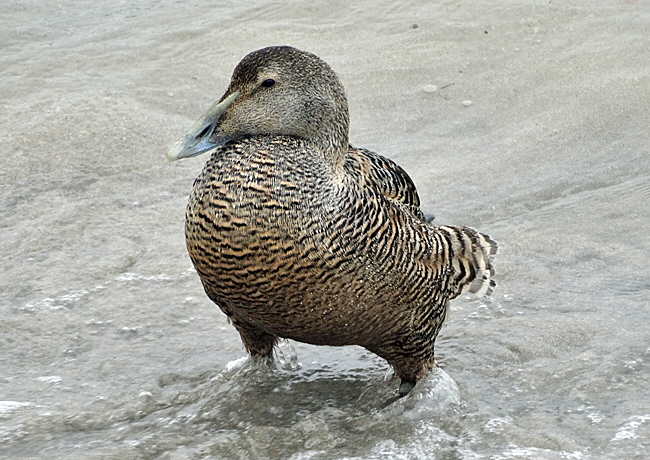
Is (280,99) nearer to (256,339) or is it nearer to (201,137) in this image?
(201,137)

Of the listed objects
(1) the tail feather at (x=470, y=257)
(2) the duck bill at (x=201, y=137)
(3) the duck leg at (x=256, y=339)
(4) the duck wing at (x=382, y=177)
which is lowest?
(3) the duck leg at (x=256, y=339)

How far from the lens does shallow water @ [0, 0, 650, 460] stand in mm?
4016

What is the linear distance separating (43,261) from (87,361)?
950 millimetres

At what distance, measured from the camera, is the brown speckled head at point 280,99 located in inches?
147

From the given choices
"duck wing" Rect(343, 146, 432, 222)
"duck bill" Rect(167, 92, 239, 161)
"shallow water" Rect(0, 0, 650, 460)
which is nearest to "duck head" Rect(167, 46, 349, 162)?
"duck bill" Rect(167, 92, 239, 161)

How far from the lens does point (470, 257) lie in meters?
4.18

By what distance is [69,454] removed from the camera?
12.3ft

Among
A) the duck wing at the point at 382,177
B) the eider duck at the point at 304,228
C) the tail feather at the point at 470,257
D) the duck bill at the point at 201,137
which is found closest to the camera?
the eider duck at the point at 304,228

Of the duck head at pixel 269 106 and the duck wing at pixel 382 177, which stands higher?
the duck head at pixel 269 106

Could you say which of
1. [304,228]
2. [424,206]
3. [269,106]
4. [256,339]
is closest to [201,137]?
[269,106]

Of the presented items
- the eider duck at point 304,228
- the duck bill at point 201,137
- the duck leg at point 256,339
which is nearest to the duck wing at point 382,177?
the eider duck at point 304,228

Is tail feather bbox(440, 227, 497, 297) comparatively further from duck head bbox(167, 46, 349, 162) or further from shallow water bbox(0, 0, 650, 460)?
duck head bbox(167, 46, 349, 162)

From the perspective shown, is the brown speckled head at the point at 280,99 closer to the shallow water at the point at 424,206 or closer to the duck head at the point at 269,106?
the duck head at the point at 269,106

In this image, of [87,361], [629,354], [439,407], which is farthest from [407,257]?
[87,361]
